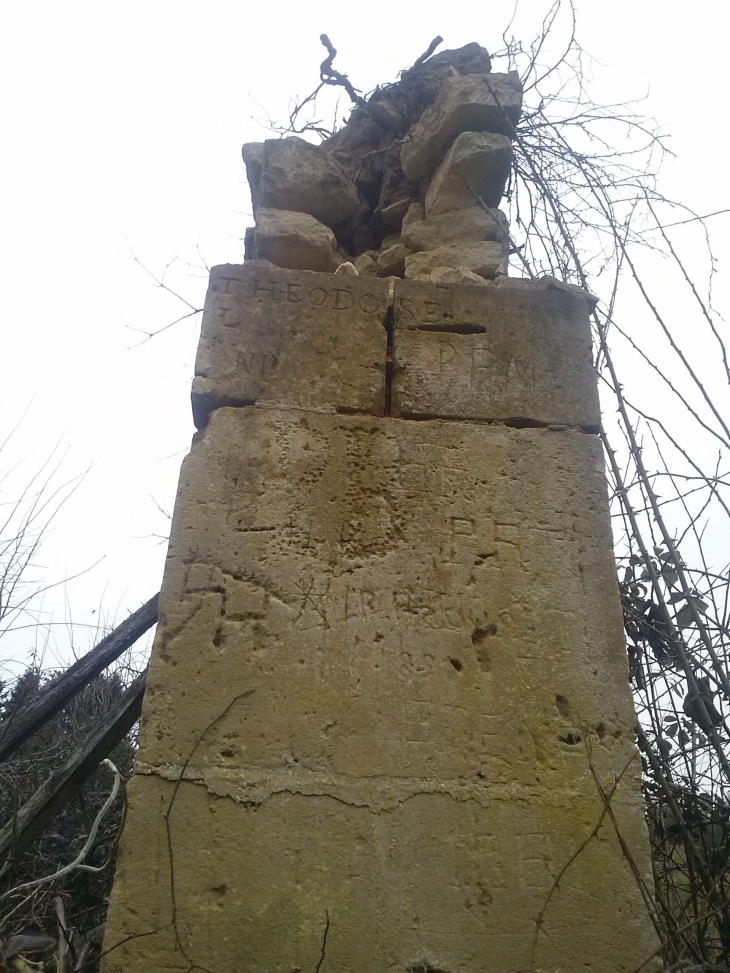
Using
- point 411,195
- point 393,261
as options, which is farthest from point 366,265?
point 411,195

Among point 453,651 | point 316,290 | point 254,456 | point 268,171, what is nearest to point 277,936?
point 453,651

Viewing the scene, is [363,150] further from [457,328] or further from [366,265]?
[457,328]

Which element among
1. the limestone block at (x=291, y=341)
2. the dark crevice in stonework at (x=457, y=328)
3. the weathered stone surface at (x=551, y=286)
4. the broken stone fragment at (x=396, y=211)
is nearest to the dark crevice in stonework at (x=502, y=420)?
the limestone block at (x=291, y=341)

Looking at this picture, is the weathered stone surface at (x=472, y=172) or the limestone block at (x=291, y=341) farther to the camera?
the weathered stone surface at (x=472, y=172)

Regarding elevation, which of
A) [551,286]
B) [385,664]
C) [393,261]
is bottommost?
[385,664]

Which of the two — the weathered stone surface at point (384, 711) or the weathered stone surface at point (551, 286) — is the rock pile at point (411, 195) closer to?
the weathered stone surface at point (551, 286)

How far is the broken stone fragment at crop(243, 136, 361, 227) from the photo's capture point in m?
2.69

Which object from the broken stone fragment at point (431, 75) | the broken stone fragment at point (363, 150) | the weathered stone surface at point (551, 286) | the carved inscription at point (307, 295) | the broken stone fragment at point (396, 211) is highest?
the broken stone fragment at point (431, 75)

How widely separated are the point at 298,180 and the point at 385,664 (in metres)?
2.05

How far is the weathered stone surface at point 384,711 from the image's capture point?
4.63 ft

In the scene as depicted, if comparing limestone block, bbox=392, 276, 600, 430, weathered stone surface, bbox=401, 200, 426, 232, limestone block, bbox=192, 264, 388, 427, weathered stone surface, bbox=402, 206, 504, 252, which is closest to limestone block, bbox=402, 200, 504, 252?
weathered stone surface, bbox=402, 206, 504, 252

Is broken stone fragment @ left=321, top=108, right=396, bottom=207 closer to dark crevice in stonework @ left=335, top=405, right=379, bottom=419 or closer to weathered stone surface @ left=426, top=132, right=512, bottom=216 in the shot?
weathered stone surface @ left=426, top=132, right=512, bottom=216

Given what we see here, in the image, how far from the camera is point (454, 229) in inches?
106

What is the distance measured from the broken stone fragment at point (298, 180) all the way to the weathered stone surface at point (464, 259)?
465 millimetres
